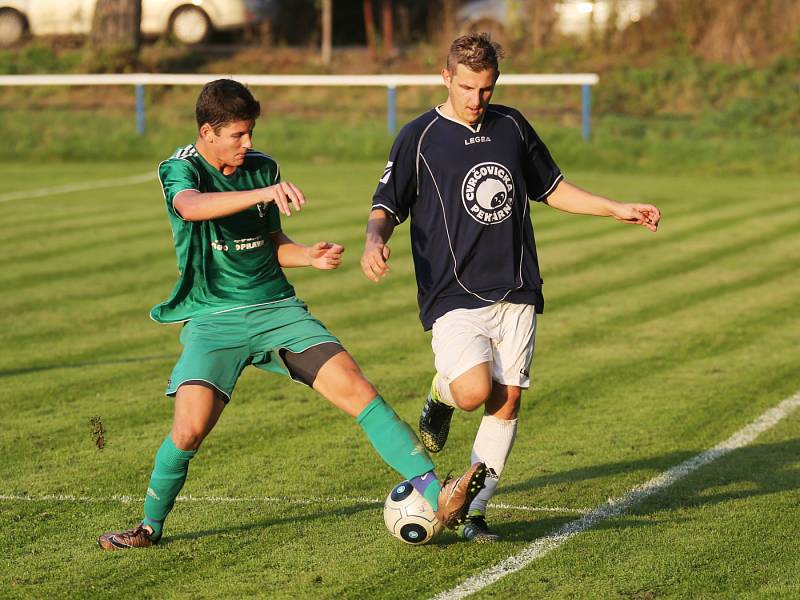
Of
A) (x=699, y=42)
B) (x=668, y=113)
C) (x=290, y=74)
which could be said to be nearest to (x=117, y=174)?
(x=290, y=74)

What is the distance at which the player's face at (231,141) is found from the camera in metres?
6.12

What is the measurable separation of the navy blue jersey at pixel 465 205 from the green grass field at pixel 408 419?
3.76ft

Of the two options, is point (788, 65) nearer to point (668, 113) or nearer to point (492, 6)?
point (668, 113)

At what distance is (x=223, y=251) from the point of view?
6.38 meters

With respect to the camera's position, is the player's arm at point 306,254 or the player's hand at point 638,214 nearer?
the player's arm at point 306,254

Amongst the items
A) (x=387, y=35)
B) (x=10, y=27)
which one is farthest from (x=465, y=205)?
(x=10, y=27)

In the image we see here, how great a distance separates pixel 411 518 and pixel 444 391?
0.91m

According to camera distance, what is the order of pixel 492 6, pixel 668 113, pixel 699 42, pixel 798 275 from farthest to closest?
1. pixel 492 6
2. pixel 699 42
3. pixel 668 113
4. pixel 798 275

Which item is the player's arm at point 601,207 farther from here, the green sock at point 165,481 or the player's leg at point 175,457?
the green sock at point 165,481

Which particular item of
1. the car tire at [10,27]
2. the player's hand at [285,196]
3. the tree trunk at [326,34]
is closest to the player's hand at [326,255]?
the player's hand at [285,196]

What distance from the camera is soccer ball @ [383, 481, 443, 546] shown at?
6.20m

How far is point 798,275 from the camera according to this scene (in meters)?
14.8

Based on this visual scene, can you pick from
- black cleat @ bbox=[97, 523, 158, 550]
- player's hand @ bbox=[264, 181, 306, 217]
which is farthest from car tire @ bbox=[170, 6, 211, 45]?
player's hand @ bbox=[264, 181, 306, 217]

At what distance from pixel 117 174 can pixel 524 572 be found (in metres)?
19.8
